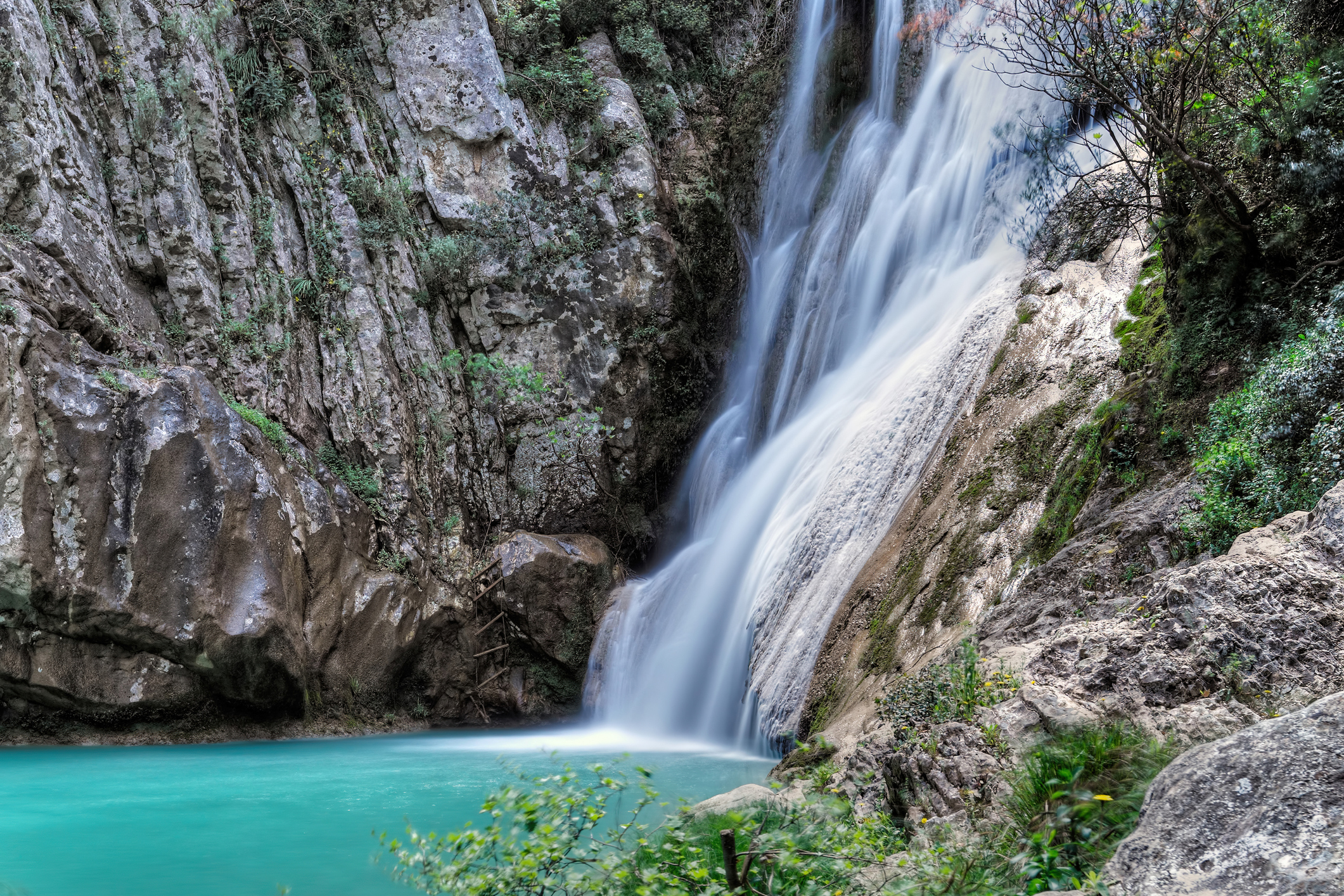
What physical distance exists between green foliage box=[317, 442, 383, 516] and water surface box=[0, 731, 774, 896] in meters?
3.14

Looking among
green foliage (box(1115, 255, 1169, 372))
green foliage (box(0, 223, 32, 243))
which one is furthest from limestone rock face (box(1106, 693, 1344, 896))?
green foliage (box(0, 223, 32, 243))

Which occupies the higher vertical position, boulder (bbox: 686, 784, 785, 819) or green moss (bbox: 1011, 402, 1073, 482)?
green moss (bbox: 1011, 402, 1073, 482)

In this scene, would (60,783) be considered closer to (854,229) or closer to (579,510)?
(579,510)

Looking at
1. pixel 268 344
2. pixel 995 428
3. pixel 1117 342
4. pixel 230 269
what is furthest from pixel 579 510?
pixel 1117 342

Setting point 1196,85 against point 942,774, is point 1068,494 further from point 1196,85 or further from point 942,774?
point 942,774

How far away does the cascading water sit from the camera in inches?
336

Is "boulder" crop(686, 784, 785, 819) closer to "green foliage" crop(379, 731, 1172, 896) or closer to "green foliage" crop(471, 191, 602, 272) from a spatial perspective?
"green foliage" crop(379, 731, 1172, 896)

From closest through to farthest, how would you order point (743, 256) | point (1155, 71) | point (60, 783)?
1. point (1155, 71)
2. point (60, 783)
3. point (743, 256)

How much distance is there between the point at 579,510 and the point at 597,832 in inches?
347

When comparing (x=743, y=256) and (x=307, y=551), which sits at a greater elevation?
(x=743, y=256)

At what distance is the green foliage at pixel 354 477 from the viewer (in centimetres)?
1144

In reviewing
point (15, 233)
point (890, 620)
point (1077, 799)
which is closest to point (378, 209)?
point (15, 233)

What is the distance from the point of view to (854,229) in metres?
13.5

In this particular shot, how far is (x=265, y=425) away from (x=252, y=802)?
5320 mm
